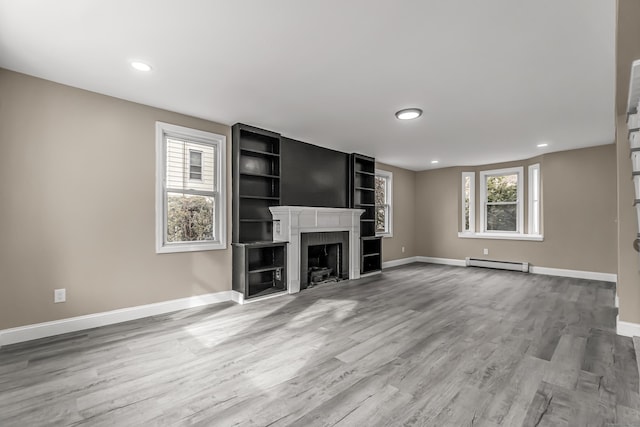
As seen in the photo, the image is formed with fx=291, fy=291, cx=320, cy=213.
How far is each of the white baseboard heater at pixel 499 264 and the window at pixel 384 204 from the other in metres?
2.01

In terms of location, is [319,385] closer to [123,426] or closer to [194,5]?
[123,426]

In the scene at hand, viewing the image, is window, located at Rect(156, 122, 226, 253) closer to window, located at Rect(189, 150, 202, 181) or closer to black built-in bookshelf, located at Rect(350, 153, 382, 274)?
window, located at Rect(189, 150, 202, 181)

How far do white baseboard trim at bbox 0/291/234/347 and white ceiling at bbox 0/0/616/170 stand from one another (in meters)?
2.39

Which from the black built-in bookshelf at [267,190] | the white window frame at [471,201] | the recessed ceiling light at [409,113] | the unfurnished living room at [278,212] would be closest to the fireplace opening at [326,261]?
the unfurnished living room at [278,212]

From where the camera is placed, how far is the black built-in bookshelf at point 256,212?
4.13 metres

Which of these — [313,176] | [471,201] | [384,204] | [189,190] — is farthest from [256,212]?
[471,201]

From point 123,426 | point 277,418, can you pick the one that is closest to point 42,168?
point 123,426

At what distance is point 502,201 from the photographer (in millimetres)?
6750

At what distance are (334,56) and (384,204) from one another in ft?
16.6

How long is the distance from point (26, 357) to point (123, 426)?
1.57 meters

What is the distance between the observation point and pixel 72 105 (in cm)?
300

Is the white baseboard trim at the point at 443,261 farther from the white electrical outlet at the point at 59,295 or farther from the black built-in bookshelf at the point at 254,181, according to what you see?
the white electrical outlet at the point at 59,295

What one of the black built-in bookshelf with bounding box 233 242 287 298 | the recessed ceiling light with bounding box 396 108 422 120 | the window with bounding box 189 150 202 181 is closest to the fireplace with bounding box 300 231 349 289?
the black built-in bookshelf with bounding box 233 242 287 298

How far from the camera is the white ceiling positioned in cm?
192
